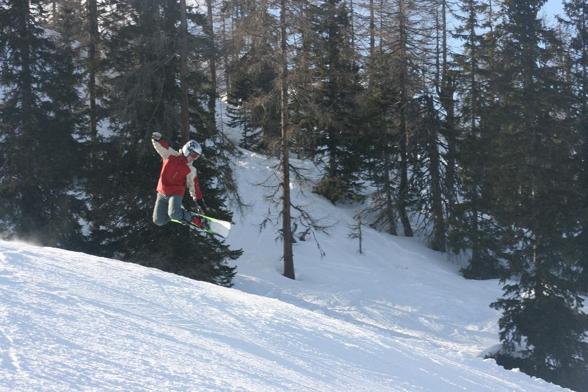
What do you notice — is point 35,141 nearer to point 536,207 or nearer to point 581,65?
point 536,207

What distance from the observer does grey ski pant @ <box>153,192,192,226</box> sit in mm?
11320

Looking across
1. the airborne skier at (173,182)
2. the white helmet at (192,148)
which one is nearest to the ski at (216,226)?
the airborne skier at (173,182)

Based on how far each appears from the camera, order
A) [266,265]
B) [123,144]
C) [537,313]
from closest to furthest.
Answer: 1. [537,313]
2. [123,144]
3. [266,265]

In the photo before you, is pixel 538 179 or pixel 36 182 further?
pixel 36 182

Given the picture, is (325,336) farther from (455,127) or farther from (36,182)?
(455,127)

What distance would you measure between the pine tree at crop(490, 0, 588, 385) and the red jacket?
10499 mm

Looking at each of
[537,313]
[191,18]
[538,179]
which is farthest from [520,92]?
[191,18]

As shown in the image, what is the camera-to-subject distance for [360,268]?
2478 cm

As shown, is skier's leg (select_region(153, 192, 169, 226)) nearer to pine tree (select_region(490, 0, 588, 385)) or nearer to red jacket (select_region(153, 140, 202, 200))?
red jacket (select_region(153, 140, 202, 200))

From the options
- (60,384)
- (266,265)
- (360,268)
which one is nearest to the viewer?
(60,384)

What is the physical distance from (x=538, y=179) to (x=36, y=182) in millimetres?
16022

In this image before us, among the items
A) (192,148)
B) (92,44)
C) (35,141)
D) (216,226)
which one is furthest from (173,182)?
(92,44)

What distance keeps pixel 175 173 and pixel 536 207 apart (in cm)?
1124

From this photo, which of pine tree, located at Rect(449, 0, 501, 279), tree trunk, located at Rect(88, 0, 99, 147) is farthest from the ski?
pine tree, located at Rect(449, 0, 501, 279)
